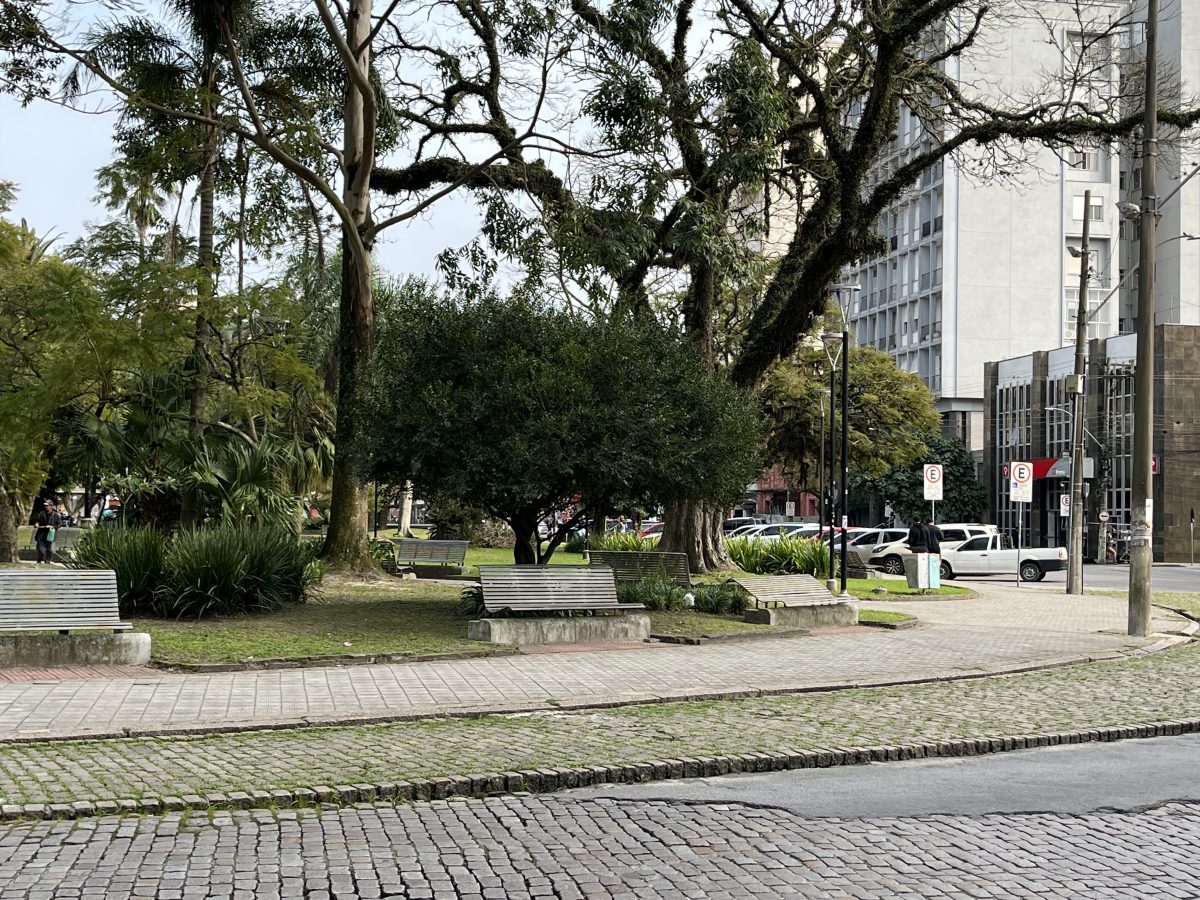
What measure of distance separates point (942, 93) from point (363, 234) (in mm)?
11290

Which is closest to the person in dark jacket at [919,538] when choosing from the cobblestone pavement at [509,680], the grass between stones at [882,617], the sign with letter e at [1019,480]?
the sign with letter e at [1019,480]

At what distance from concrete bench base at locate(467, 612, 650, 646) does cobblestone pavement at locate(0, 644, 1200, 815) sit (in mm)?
4125

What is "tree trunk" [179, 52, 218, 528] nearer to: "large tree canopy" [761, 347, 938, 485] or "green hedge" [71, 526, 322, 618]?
"green hedge" [71, 526, 322, 618]

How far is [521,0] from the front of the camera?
22.4 m

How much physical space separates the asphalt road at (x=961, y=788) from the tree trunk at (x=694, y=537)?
17.8 metres

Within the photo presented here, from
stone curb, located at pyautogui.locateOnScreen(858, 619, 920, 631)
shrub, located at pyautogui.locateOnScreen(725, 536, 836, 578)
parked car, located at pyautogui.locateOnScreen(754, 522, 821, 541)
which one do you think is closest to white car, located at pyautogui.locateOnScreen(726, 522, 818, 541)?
parked car, located at pyautogui.locateOnScreen(754, 522, 821, 541)

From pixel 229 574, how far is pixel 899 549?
2702 cm

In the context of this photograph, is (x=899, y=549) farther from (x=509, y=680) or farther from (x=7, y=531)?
(x=509, y=680)

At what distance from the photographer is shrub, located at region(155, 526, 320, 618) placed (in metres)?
16.5

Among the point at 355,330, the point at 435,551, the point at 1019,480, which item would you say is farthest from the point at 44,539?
the point at 1019,480

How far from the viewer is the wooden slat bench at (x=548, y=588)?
15.3 meters

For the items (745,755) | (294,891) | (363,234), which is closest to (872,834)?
(745,755)

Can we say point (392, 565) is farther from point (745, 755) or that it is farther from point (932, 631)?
point (745, 755)

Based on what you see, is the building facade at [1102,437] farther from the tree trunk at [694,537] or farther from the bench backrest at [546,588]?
the bench backrest at [546,588]
